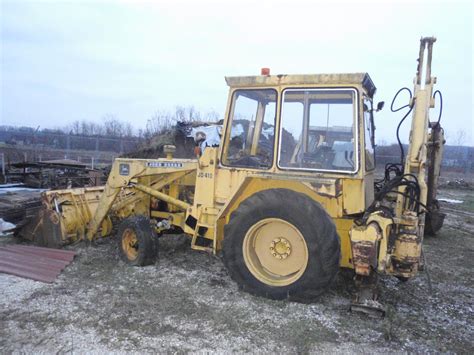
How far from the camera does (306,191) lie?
455cm

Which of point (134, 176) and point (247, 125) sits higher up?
point (247, 125)

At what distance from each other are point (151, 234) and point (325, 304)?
252 cm

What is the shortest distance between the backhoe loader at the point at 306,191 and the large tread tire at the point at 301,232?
1 cm

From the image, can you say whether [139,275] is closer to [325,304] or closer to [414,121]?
[325,304]

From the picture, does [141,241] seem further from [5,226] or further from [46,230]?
[5,226]

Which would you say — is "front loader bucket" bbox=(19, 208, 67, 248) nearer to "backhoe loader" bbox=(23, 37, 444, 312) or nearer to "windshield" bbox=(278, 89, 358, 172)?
"backhoe loader" bbox=(23, 37, 444, 312)

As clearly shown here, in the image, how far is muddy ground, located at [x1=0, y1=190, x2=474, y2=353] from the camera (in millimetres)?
3705

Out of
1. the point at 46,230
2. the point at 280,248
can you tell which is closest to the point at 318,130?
the point at 280,248

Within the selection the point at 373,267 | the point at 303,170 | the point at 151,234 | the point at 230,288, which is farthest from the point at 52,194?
the point at 373,267

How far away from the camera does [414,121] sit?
4461 mm

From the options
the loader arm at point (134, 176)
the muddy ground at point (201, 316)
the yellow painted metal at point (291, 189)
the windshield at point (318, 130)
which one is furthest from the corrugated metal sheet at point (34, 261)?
the windshield at point (318, 130)

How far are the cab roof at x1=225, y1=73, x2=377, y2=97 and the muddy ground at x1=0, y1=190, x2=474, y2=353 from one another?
243 centimetres

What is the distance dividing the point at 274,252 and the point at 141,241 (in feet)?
6.59

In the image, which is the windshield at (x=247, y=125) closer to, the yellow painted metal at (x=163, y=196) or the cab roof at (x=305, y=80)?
the cab roof at (x=305, y=80)
